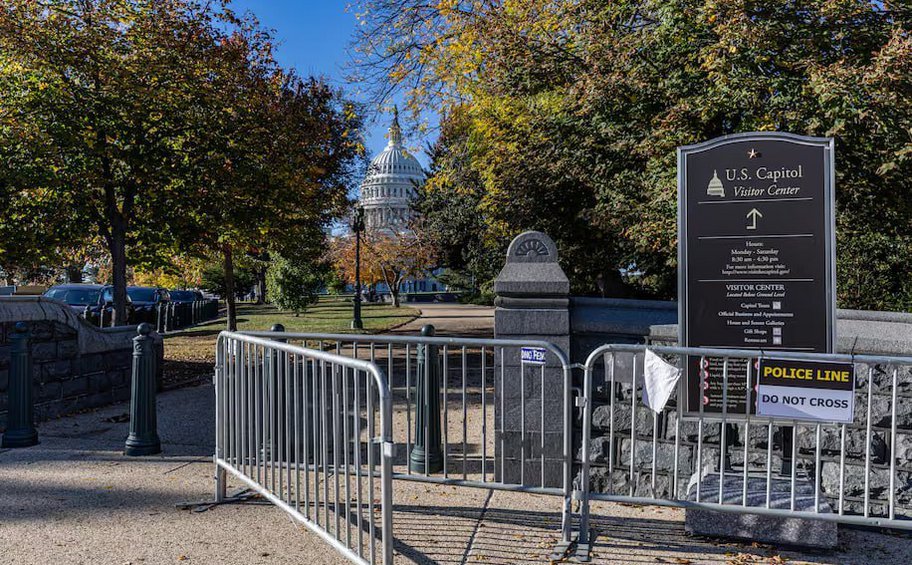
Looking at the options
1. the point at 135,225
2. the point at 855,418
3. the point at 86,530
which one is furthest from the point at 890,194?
the point at 135,225

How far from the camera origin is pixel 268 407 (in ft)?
16.0

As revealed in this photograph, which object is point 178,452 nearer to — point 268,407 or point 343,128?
point 268,407

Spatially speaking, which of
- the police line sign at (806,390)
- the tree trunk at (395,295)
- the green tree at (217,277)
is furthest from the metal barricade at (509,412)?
the tree trunk at (395,295)

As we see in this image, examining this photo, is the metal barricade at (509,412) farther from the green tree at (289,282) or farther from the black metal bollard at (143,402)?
the green tree at (289,282)

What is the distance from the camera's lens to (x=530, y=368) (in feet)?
18.2

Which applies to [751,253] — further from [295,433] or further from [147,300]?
[147,300]

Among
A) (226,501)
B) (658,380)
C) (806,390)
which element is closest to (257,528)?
(226,501)

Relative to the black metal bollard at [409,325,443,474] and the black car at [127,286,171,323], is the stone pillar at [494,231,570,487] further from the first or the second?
the black car at [127,286,171,323]

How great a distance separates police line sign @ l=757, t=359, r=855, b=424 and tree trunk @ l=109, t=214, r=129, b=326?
11150 millimetres

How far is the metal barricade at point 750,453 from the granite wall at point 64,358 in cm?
617

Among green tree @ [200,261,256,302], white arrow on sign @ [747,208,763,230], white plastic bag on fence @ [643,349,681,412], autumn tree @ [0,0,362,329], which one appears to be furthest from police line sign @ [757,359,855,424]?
green tree @ [200,261,256,302]

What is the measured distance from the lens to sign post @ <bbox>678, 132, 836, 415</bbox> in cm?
487

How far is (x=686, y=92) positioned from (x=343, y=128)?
1738 cm

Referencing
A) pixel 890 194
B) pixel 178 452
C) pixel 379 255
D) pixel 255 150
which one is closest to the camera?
pixel 178 452
